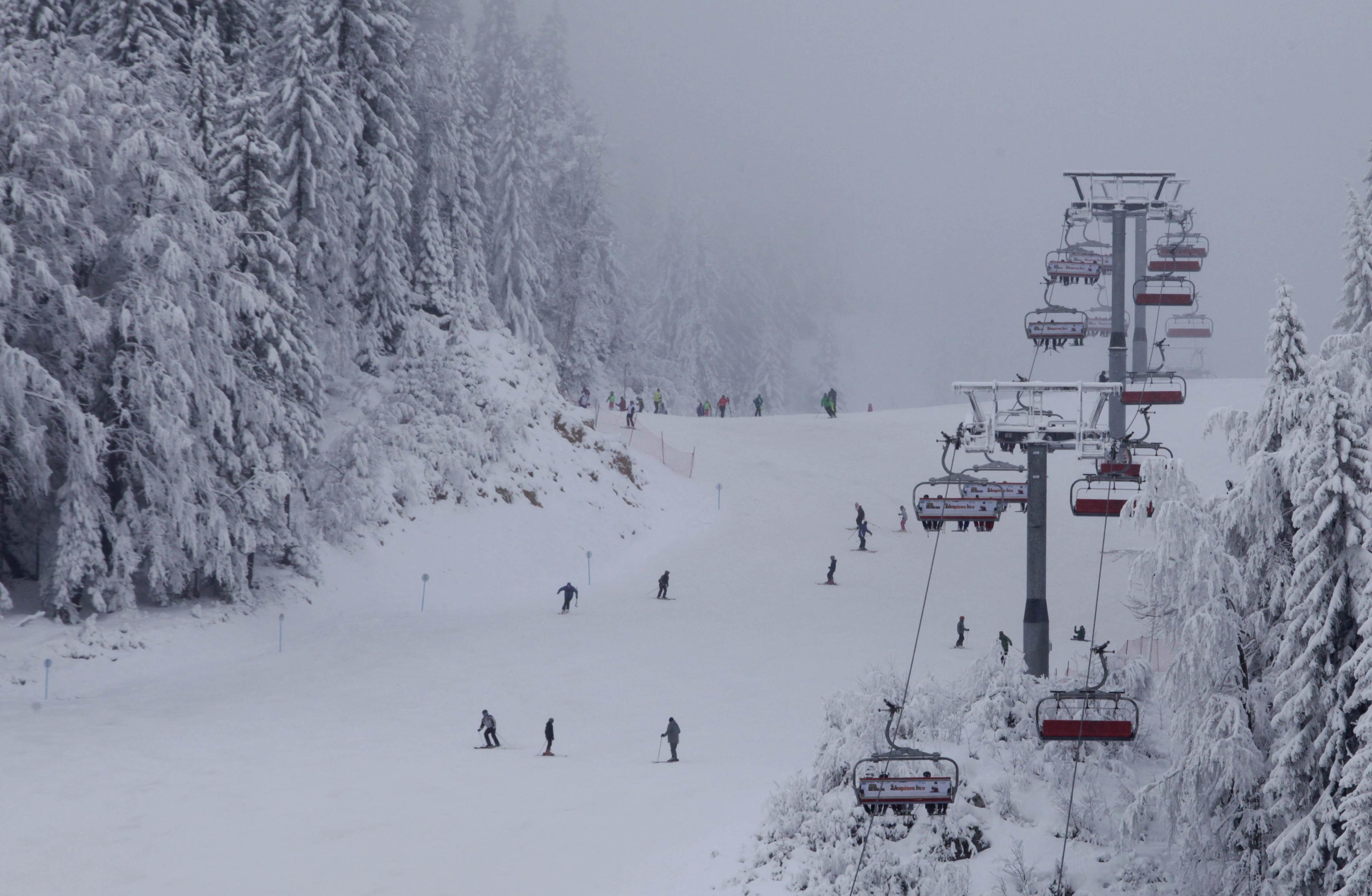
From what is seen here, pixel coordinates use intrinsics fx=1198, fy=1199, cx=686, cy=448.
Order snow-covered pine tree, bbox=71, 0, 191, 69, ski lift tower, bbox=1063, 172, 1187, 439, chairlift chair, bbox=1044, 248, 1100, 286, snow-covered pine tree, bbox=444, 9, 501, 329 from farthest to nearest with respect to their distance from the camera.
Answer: snow-covered pine tree, bbox=444, 9, 501, 329
snow-covered pine tree, bbox=71, 0, 191, 69
chairlift chair, bbox=1044, 248, 1100, 286
ski lift tower, bbox=1063, 172, 1187, 439

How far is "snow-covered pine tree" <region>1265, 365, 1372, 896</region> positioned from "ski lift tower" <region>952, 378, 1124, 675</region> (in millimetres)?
5158

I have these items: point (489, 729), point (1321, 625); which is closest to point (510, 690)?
point (489, 729)

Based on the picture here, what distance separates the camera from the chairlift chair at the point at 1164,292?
28094 mm

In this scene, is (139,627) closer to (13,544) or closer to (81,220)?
(13,544)

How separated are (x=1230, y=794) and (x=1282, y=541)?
3065mm

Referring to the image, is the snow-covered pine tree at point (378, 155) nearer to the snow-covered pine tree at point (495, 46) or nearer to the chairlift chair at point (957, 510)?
the snow-covered pine tree at point (495, 46)

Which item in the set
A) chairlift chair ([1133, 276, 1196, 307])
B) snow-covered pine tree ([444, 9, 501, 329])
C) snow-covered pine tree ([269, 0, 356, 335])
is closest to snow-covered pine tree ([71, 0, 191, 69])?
snow-covered pine tree ([269, 0, 356, 335])

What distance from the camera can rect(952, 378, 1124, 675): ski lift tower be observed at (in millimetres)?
18844

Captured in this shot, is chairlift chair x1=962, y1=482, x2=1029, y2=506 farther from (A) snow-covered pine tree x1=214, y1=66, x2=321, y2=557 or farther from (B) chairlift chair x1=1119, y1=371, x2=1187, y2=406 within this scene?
(A) snow-covered pine tree x1=214, y1=66, x2=321, y2=557

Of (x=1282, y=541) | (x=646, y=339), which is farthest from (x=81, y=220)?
(x=646, y=339)

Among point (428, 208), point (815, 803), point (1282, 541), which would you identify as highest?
point (428, 208)

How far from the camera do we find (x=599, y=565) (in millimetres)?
38156

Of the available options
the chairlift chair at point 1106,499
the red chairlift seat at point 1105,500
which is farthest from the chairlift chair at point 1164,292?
the chairlift chair at point 1106,499

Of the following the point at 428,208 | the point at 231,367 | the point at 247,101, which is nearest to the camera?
the point at 231,367
